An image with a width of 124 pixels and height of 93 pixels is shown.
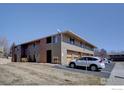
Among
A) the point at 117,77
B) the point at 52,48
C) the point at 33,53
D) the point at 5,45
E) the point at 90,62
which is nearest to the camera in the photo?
the point at 5,45

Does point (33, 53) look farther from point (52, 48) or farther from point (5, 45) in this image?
point (5, 45)

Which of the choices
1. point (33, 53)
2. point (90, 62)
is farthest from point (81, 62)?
point (33, 53)

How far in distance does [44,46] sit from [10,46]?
174 cm

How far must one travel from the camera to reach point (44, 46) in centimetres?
1448

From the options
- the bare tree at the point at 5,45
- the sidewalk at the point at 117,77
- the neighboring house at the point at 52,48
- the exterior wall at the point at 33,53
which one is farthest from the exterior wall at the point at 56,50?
the sidewalk at the point at 117,77

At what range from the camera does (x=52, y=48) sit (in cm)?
1465

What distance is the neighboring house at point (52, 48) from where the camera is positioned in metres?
14.0

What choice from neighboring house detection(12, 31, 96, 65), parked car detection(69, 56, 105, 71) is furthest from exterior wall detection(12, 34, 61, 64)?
parked car detection(69, 56, 105, 71)

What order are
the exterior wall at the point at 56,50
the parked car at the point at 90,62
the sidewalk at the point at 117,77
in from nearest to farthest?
the sidewalk at the point at 117,77
the exterior wall at the point at 56,50
the parked car at the point at 90,62

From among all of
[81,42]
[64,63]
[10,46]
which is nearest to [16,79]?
[10,46]

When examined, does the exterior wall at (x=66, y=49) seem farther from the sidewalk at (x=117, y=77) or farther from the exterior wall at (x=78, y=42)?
the sidewalk at (x=117, y=77)

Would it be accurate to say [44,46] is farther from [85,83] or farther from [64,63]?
[85,83]

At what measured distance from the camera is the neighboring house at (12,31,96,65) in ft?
45.9

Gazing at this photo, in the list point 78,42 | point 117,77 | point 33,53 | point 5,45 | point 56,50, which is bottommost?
point 117,77
